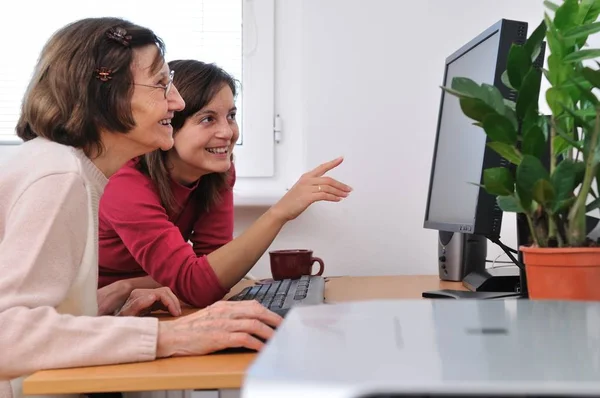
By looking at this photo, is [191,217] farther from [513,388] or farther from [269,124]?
[513,388]

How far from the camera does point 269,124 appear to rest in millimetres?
2387

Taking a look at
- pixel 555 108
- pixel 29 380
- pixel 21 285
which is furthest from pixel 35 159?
pixel 555 108

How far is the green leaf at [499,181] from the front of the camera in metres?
1.00

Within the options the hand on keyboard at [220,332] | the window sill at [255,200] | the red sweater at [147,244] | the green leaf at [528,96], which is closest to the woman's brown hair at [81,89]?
the red sweater at [147,244]

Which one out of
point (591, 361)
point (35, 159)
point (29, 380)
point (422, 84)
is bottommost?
point (29, 380)

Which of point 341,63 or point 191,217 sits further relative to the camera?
point 341,63

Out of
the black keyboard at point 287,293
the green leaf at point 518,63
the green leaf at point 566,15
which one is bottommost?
the black keyboard at point 287,293

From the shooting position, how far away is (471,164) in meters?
1.45

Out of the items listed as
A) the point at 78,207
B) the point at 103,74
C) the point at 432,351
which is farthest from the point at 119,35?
the point at 432,351

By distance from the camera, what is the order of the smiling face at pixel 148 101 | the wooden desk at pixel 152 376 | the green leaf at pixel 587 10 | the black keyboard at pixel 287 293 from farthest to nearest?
the smiling face at pixel 148 101, the black keyboard at pixel 287 293, the green leaf at pixel 587 10, the wooden desk at pixel 152 376

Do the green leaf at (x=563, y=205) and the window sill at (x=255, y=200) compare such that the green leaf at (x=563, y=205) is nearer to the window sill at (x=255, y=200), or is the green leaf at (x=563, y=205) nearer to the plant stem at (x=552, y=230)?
the plant stem at (x=552, y=230)

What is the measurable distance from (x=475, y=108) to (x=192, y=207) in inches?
43.4

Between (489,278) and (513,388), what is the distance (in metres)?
1.10

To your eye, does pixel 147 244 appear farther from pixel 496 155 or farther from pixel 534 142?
pixel 534 142
